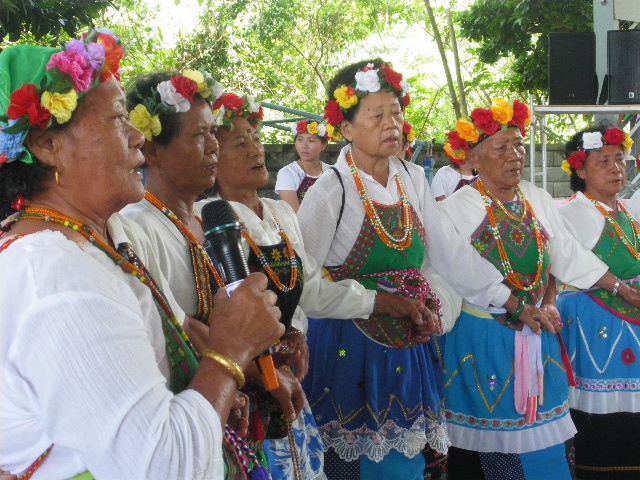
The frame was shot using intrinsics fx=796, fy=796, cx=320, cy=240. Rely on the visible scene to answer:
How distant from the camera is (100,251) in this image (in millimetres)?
1640

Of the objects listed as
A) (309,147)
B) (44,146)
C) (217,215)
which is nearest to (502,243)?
(217,215)

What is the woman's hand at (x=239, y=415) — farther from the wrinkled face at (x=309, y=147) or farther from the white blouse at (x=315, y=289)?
the wrinkled face at (x=309, y=147)

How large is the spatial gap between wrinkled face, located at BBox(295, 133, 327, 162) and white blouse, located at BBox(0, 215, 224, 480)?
22.0 feet

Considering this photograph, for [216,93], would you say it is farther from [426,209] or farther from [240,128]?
[426,209]

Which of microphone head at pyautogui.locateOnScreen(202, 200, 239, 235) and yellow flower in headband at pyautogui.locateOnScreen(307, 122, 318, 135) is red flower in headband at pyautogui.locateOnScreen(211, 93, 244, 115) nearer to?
microphone head at pyautogui.locateOnScreen(202, 200, 239, 235)

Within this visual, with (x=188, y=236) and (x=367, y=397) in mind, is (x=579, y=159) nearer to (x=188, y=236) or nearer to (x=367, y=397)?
(x=367, y=397)

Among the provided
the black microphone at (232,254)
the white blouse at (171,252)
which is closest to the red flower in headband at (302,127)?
the white blouse at (171,252)

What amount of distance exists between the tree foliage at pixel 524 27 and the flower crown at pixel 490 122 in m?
7.86

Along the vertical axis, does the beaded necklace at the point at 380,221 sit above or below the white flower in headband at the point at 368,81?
below

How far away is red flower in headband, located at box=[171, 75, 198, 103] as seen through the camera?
2.59m

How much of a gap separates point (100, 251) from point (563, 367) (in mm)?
3212

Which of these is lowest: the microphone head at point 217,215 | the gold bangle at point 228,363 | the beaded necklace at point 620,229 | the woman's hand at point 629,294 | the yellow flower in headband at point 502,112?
the woman's hand at point 629,294

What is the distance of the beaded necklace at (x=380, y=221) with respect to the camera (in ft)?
11.5

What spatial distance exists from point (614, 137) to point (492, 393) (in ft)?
6.75
